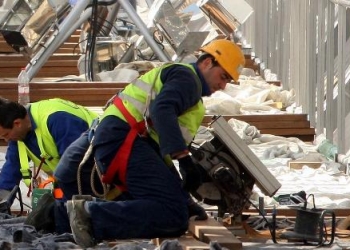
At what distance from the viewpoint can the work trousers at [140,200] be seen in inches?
354

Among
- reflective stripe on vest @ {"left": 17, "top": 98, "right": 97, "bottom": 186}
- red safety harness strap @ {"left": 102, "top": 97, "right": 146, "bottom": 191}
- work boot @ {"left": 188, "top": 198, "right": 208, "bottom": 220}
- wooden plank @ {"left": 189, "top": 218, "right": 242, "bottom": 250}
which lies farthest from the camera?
reflective stripe on vest @ {"left": 17, "top": 98, "right": 97, "bottom": 186}

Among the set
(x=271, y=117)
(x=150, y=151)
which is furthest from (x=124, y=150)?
(x=271, y=117)

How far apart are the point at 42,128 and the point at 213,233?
161 cm

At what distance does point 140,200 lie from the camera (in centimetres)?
903

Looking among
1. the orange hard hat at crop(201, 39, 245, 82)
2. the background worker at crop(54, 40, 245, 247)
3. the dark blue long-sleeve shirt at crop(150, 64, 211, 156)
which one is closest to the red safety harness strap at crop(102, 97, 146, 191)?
the background worker at crop(54, 40, 245, 247)

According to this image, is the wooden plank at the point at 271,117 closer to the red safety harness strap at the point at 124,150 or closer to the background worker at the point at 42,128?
the background worker at the point at 42,128

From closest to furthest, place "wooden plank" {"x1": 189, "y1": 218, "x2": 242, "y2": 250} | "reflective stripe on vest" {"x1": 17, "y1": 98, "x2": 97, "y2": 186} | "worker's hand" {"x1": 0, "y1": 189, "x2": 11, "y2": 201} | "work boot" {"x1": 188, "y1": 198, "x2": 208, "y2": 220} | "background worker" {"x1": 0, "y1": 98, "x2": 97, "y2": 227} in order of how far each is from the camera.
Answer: "wooden plank" {"x1": 189, "y1": 218, "x2": 242, "y2": 250} < "work boot" {"x1": 188, "y1": 198, "x2": 208, "y2": 220} < "background worker" {"x1": 0, "y1": 98, "x2": 97, "y2": 227} < "reflective stripe on vest" {"x1": 17, "y1": 98, "x2": 97, "y2": 186} < "worker's hand" {"x1": 0, "y1": 189, "x2": 11, "y2": 201}

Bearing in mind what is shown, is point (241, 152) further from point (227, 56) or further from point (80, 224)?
point (80, 224)

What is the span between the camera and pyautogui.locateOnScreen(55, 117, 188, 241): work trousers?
8.98 metres

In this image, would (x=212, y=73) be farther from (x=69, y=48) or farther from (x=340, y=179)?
(x=69, y=48)

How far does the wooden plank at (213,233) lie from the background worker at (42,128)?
3.66ft

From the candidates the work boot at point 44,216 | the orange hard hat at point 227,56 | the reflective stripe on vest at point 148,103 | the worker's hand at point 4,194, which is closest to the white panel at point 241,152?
the reflective stripe on vest at point 148,103

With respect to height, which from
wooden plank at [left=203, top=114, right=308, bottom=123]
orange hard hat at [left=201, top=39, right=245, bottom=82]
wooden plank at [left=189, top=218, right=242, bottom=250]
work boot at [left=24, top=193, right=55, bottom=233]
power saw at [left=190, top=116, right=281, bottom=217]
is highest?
orange hard hat at [left=201, top=39, right=245, bottom=82]

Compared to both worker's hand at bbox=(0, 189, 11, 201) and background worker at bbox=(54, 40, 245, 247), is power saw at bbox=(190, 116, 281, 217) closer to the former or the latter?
background worker at bbox=(54, 40, 245, 247)
